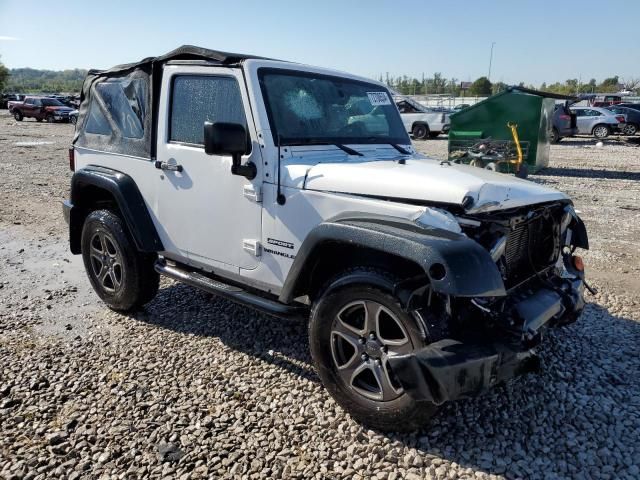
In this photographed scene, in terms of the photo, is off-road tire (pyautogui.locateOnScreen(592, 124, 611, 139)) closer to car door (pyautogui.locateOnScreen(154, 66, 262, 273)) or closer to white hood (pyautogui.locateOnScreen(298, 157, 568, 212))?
white hood (pyautogui.locateOnScreen(298, 157, 568, 212))

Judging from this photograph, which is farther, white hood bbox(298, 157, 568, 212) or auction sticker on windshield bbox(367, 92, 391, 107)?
auction sticker on windshield bbox(367, 92, 391, 107)

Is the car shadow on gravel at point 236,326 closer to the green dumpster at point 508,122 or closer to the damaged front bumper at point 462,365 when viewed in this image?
the damaged front bumper at point 462,365

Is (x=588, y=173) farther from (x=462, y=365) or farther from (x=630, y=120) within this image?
(x=462, y=365)

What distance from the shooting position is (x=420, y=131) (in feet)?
72.7

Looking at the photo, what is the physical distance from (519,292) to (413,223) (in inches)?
35.6

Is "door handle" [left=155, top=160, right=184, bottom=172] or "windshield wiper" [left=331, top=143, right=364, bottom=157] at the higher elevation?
"windshield wiper" [left=331, top=143, right=364, bottom=157]

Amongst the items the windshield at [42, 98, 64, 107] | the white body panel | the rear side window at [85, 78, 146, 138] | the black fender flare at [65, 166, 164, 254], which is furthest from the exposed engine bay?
the windshield at [42, 98, 64, 107]

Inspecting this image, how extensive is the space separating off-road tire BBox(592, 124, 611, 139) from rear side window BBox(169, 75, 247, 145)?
2300 centimetres

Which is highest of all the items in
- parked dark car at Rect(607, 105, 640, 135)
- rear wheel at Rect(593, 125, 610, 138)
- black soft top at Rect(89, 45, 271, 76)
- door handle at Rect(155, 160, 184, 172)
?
parked dark car at Rect(607, 105, 640, 135)

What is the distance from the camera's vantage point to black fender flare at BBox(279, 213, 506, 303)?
229 centimetres

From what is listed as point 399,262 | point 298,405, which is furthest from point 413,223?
point 298,405

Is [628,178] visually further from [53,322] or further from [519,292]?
[53,322]

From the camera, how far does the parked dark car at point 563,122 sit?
66.4 ft

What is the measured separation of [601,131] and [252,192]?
23.3 m
